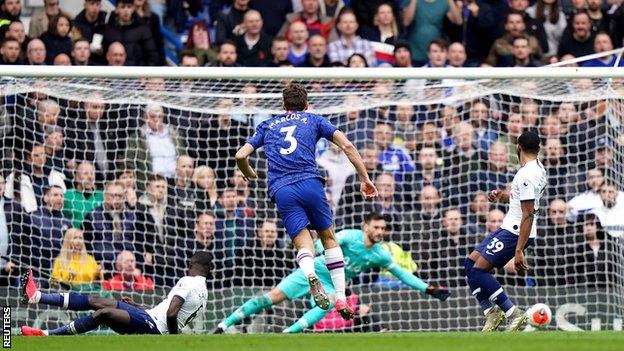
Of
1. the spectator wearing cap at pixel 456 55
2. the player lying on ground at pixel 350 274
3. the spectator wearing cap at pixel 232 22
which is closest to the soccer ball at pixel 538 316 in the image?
the player lying on ground at pixel 350 274

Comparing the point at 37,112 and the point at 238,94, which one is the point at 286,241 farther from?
the point at 37,112

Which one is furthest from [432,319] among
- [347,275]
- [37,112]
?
[37,112]

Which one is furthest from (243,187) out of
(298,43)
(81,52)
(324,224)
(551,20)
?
(551,20)

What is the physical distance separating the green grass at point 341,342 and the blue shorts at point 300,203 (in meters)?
1.07

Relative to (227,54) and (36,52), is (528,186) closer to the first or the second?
(227,54)

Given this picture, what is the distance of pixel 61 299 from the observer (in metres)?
14.4

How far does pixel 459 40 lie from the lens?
66.2 feet

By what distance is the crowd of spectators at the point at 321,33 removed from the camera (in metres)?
19.0

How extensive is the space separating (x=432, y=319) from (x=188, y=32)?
18.4 feet

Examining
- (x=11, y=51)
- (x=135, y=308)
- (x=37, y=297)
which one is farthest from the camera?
(x=11, y=51)

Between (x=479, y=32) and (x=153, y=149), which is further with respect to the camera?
(x=479, y=32)

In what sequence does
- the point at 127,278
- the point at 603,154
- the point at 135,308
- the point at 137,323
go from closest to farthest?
the point at 137,323
the point at 135,308
the point at 127,278
the point at 603,154

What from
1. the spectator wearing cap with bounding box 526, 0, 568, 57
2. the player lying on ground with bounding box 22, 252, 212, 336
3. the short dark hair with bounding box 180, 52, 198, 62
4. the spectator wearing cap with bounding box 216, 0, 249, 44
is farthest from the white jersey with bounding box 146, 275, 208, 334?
the spectator wearing cap with bounding box 526, 0, 568, 57

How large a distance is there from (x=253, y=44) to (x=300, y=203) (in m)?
6.52
